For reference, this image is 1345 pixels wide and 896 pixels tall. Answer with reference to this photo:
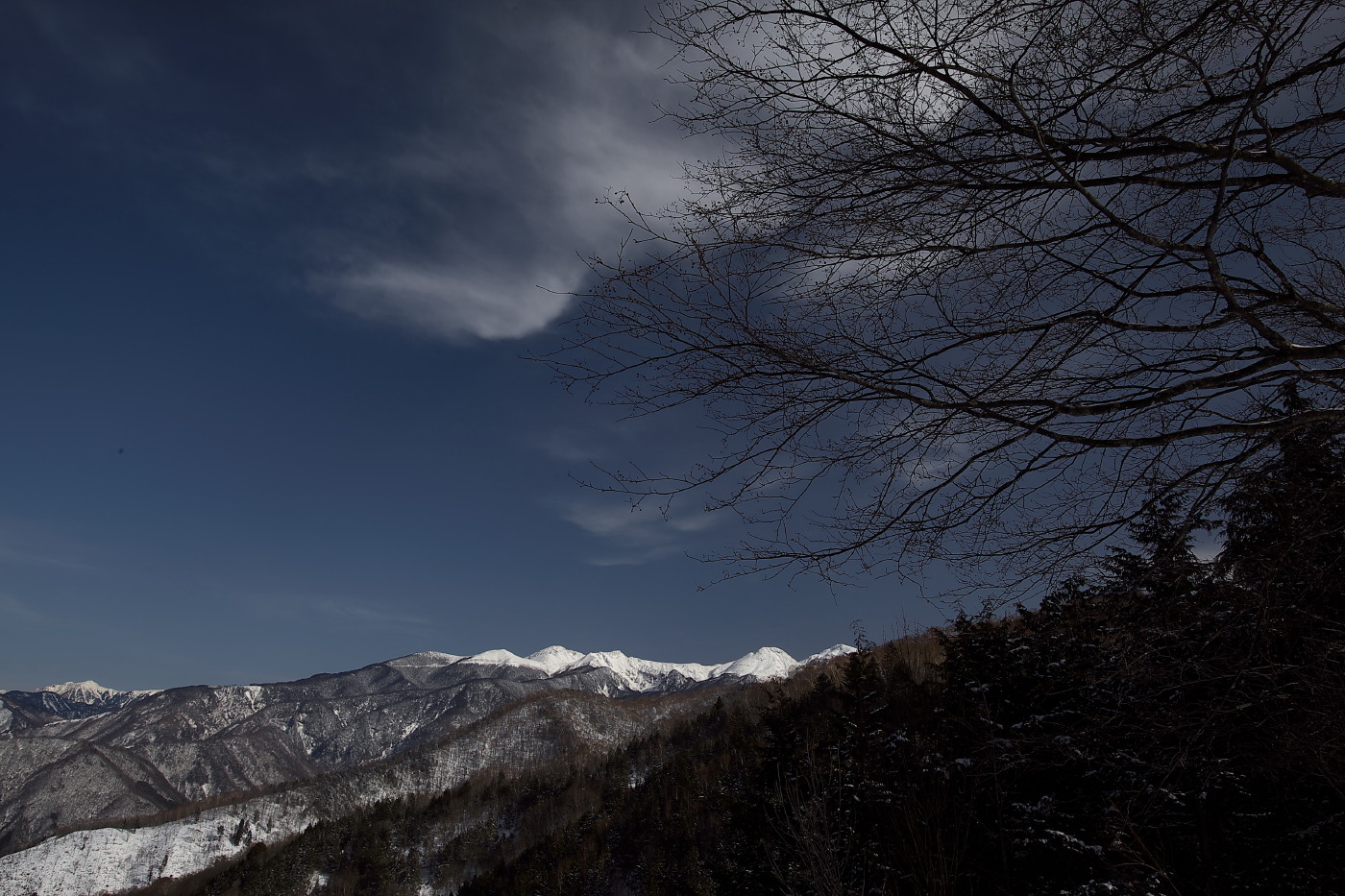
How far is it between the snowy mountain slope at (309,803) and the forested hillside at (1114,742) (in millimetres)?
119398

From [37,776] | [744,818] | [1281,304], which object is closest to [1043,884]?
[744,818]

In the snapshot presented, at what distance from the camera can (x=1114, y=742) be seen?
502 centimetres

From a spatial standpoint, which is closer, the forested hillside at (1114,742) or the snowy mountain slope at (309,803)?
the forested hillside at (1114,742)

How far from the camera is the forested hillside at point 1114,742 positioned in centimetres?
317

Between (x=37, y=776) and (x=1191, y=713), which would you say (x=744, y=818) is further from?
(x=37, y=776)

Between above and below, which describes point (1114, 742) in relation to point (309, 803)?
below

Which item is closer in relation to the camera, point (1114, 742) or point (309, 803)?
point (1114, 742)

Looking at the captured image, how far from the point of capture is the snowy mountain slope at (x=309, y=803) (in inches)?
4090

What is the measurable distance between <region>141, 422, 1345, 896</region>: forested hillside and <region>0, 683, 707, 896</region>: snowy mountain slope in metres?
119

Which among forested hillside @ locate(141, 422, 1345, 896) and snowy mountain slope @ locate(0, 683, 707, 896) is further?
snowy mountain slope @ locate(0, 683, 707, 896)

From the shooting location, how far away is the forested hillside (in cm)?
317

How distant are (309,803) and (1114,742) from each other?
142 m

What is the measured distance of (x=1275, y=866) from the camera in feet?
22.9

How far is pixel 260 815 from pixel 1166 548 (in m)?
144
